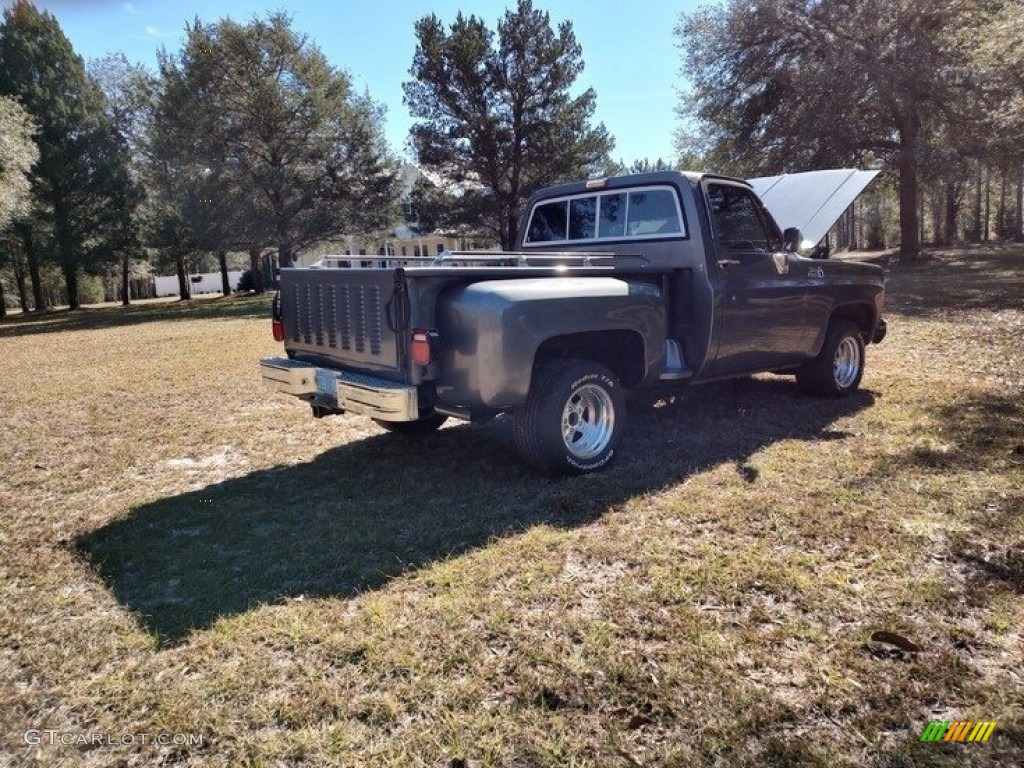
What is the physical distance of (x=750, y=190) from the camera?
19.3 ft

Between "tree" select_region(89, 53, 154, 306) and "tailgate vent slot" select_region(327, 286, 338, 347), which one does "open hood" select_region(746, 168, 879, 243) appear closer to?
"tailgate vent slot" select_region(327, 286, 338, 347)

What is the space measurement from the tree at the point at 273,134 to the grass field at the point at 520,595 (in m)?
23.8

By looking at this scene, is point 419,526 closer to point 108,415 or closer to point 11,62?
point 108,415

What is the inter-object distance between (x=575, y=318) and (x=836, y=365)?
3664 millimetres

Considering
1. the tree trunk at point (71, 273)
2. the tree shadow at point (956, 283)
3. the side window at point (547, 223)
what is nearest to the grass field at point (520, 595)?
the side window at point (547, 223)

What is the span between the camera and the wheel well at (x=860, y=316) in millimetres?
6828

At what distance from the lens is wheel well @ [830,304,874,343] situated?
6.83m

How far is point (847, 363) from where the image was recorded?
690cm

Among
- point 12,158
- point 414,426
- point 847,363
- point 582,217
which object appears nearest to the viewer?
point 414,426

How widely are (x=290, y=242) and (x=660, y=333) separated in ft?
86.9

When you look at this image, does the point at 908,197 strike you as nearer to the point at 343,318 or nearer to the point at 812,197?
the point at 812,197

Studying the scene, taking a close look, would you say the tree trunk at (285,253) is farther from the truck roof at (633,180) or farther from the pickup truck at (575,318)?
the truck roof at (633,180)

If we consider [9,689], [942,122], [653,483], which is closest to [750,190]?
[653,483]

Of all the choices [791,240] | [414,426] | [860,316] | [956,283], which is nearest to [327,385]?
[414,426]
